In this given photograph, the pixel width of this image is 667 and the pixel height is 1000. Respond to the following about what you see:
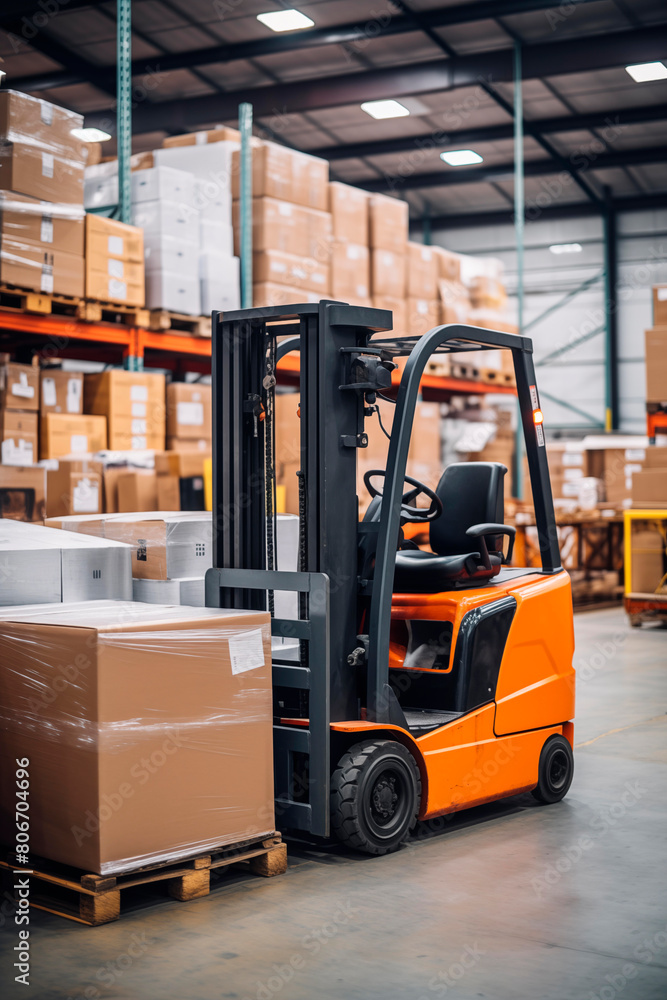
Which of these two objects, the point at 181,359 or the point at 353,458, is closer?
the point at 353,458

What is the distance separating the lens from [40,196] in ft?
21.5

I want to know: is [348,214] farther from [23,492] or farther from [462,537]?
[462,537]

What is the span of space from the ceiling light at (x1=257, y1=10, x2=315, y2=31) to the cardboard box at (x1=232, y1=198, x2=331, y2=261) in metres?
3.95

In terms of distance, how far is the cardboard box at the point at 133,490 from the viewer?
6.89 meters

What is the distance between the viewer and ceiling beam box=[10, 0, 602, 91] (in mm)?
11102

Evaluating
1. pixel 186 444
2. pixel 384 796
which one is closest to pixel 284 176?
pixel 186 444

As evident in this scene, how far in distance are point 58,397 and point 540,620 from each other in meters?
4.04

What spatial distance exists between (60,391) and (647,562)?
5714 millimetres

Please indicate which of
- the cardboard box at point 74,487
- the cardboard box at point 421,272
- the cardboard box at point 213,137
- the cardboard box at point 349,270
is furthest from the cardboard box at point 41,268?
the cardboard box at point 421,272

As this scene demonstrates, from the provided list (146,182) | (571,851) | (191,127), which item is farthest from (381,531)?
(191,127)

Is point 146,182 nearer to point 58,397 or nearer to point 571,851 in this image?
point 58,397

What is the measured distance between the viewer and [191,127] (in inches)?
559

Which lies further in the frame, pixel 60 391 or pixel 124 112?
pixel 124 112

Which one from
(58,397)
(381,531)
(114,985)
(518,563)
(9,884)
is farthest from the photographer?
(518,563)
